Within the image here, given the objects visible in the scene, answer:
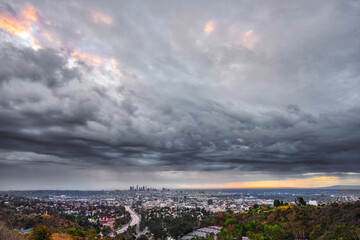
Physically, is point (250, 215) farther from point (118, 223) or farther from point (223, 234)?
point (118, 223)

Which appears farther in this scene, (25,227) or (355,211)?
(25,227)

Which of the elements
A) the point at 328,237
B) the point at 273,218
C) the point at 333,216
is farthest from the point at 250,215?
the point at 328,237

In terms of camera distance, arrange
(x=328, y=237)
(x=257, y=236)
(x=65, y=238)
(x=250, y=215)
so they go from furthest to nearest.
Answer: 1. (x=250, y=215)
2. (x=257, y=236)
3. (x=65, y=238)
4. (x=328, y=237)

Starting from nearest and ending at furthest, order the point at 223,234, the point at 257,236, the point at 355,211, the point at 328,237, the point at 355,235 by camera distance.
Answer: the point at 355,235 < the point at 328,237 < the point at 355,211 < the point at 257,236 < the point at 223,234

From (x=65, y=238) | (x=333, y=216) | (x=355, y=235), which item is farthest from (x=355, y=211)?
(x=65, y=238)

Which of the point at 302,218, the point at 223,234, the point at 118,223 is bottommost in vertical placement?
the point at 118,223

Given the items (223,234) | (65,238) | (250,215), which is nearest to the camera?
(65,238)

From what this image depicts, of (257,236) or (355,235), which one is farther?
(257,236)

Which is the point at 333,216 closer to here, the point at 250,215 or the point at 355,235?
the point at 355,235

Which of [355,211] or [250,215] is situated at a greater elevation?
[355,211]
